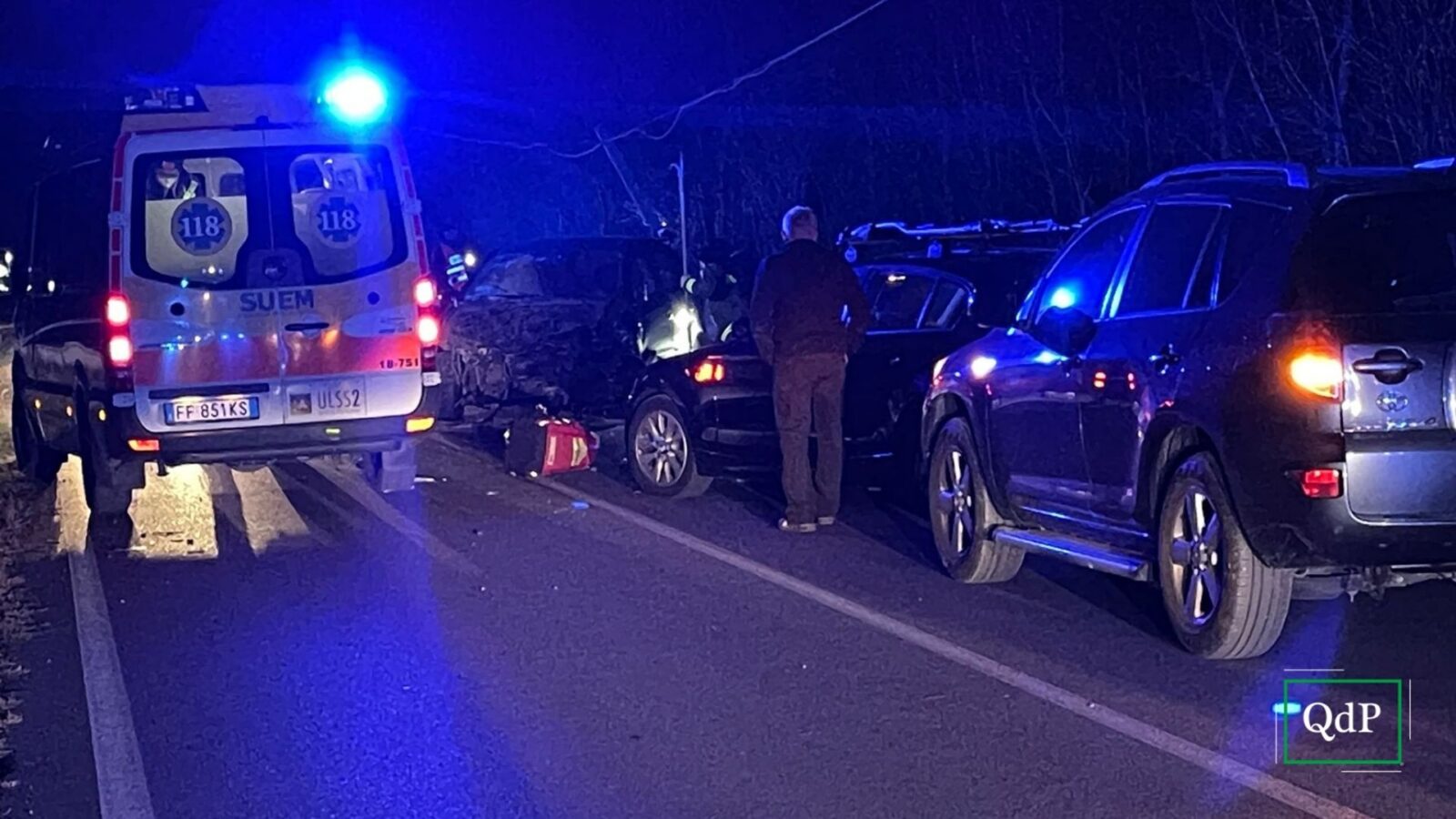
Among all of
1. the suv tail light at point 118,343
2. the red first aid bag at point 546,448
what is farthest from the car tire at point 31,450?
the red first aid bag at point 546,448

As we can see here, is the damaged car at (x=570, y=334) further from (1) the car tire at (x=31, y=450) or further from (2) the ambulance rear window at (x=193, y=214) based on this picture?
(2) the ambulance rear window at (x=193, y=214)

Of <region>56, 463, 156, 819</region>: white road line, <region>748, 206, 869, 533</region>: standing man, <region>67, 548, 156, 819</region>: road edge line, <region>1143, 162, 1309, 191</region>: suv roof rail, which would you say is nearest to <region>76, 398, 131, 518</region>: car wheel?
<region>56, 463, 156, 819</region>: white road line

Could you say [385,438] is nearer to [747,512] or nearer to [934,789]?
[747,512]

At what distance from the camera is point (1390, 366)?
625 centimetres

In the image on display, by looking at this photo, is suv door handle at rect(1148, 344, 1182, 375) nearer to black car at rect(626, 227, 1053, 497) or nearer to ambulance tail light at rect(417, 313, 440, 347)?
black car at rect(626, 227, 1053, 497)

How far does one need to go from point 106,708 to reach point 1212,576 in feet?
13.6

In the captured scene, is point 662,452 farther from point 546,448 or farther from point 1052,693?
point 1052,693

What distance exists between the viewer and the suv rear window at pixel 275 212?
34.1ft

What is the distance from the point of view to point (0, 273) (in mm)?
12242

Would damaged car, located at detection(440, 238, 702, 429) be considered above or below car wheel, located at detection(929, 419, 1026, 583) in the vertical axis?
above

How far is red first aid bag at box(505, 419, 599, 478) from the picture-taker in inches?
507

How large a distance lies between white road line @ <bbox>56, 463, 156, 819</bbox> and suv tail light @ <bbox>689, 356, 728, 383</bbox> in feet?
12.2

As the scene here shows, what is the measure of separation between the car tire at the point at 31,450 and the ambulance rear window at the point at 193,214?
2.46m

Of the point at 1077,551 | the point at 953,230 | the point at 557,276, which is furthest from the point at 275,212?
the point at 557,276
